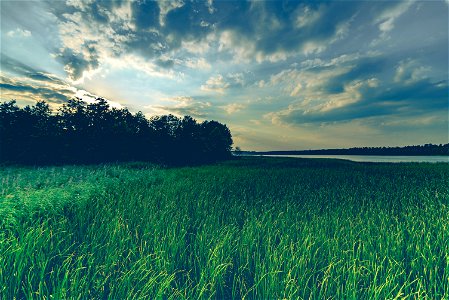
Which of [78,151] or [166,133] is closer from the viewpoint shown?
[78,151]

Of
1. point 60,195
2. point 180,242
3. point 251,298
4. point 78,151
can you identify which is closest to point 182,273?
point 180,242

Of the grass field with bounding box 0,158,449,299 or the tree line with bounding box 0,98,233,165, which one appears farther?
the tree line with bounding box 0,98,233,165

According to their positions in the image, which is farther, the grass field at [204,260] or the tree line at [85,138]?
the tree line at [85,138]

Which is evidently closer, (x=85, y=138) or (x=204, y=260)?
(x=204, y=260)

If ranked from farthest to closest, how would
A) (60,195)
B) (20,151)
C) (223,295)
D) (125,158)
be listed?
(125,158), (20,151), (60,195), (223,295)

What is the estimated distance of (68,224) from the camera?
15.1 ft

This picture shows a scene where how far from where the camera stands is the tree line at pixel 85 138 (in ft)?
103

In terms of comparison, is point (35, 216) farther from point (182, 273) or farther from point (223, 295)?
point (223, 295)

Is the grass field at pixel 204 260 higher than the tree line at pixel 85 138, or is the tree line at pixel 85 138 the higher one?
the tree line at pixel 85 138

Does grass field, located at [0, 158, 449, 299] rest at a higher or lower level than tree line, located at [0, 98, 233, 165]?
lower

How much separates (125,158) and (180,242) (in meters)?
39.6

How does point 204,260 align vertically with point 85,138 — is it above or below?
below

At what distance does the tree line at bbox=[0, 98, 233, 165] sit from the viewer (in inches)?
1238

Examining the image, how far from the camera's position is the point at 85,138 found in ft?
115
